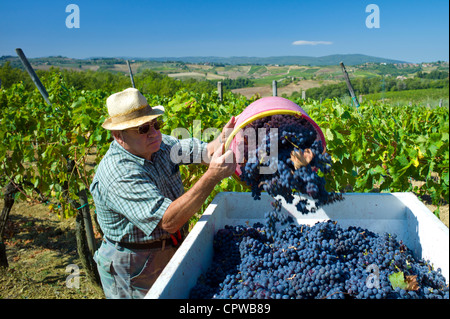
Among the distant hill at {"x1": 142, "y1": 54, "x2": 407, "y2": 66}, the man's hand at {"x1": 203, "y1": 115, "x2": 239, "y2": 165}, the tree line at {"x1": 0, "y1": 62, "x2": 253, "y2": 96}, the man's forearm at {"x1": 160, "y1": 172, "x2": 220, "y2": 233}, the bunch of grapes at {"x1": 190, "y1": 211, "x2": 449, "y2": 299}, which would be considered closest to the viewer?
the bunch of grapes at {"x1": 190, "y1": 211, "x2": 449, "y2": 299}

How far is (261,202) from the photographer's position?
2170mm

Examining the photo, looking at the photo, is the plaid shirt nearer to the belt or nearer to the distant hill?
the belt

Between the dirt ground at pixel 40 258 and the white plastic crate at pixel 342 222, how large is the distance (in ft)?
8.94

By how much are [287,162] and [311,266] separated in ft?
1.65

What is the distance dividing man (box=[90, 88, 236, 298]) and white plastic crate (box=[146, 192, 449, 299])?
6.7 inches

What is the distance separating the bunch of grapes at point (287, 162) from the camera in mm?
1697

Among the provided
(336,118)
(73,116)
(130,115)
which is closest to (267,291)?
(130,115)

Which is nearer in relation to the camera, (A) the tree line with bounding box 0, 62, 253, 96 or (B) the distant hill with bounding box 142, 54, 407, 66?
(B) the distant hill with bounding box 142, 54, 407, 66

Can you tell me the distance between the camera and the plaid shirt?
5.56 feet

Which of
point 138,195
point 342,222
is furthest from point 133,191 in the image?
point 342,222

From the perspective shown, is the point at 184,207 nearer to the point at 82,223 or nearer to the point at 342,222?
the point at 342,222

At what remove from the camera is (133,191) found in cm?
172

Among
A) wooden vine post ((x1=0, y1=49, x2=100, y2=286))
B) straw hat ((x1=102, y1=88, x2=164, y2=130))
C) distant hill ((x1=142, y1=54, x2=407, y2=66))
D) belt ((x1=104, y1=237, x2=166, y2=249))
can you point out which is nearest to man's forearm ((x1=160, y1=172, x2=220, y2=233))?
belt ((x1=104, y1=237, x2=166, y2=249))

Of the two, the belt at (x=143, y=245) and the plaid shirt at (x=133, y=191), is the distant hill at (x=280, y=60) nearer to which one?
the plaid shirt at (x=133, y=191)
